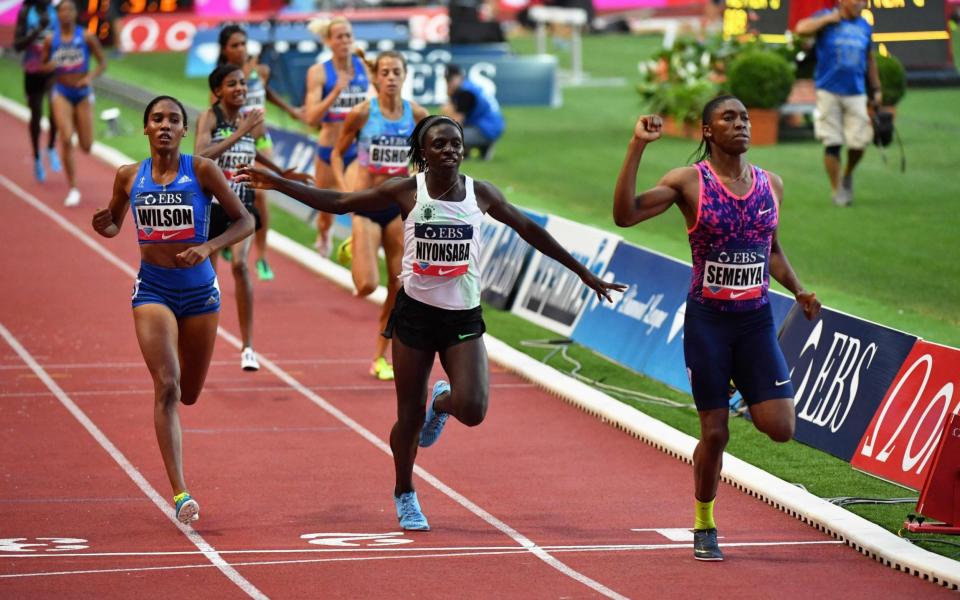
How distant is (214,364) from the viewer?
46.6ft

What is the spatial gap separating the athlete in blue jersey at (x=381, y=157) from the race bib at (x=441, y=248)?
13.2ft

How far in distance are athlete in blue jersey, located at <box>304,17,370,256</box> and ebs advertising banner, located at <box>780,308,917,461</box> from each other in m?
6.60

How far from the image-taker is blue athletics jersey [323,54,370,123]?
17.0 meters

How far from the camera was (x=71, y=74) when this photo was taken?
857 inches

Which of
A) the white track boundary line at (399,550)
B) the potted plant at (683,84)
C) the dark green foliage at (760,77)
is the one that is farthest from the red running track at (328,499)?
the potted plant at (683,84)

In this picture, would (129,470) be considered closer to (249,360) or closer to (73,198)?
(249,360)

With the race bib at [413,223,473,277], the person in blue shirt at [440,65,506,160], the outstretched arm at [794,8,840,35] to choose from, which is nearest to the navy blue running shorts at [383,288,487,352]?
the race bib at [413,223,473,277]

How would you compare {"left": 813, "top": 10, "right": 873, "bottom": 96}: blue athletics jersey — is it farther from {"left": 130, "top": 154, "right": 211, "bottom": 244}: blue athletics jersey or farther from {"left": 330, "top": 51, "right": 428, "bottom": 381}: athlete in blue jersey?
{"left": 130, "top": 154, "right": 211, "bottom": 244}: blue athletics jersey

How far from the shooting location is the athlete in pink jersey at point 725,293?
8422 mm

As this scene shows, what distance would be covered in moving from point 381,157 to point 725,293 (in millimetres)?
5234

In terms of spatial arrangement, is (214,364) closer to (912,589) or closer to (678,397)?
(678,397)

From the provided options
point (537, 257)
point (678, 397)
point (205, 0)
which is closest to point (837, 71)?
point (537, 257)

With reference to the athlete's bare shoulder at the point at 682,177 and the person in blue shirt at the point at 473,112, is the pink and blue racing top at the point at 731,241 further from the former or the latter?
the person in blue shirt at the point at 473,112

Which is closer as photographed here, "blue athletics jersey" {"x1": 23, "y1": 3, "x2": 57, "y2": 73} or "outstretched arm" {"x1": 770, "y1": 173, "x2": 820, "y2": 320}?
"outstretched arm" {"x1": 770, "y1": 173, "x2": 820, "y2": 320}
